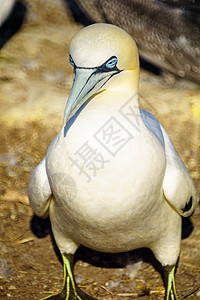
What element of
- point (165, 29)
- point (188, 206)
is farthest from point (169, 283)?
point (165, 29)

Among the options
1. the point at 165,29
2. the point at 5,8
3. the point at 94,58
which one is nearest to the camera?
the point at 94,58

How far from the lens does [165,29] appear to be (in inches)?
220

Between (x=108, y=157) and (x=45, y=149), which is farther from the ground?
(x=108, y=157)

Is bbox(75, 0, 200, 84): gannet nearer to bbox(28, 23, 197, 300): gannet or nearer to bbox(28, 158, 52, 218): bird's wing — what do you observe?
bbox(28, 23, 197, 300): gannet

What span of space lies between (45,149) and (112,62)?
2.35m

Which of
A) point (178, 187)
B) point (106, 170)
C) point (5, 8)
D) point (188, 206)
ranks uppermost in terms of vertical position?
point (106, 170)

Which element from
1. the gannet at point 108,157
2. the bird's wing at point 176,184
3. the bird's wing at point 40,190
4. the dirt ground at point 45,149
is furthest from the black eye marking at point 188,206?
the bird's wing at point 40,190

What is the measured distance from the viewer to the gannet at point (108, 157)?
2602 millimetres

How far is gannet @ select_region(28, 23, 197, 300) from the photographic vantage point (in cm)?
260

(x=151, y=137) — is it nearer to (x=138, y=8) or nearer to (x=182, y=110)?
(x=182, y=110)

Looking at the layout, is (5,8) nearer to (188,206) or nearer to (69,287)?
(69,287)

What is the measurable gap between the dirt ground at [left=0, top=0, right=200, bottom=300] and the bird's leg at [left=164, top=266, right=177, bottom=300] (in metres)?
0.10

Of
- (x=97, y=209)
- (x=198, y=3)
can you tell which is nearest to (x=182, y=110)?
(x=198, y=3)

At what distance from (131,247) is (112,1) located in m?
3.71
